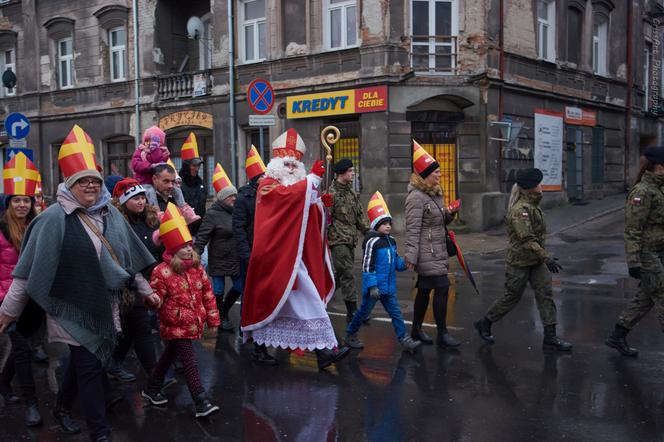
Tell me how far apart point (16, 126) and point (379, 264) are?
374 inches

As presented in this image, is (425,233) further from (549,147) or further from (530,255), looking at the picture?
(549,147)

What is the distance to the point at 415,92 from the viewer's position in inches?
701

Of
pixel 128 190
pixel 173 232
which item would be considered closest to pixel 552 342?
pixel 173 232

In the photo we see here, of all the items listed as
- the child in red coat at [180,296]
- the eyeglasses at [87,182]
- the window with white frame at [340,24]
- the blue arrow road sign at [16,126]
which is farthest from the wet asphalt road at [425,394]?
the window with white frame at [340,24]

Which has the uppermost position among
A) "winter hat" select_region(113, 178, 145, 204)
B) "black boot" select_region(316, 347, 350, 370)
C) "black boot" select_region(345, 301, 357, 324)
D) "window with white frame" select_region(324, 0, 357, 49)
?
"window with white frame" select_region(324, 0, 357, 49)

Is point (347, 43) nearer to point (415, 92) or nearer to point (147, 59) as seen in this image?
point (415, 92)

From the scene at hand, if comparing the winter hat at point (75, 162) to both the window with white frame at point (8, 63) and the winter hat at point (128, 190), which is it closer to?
the winter hat at point (128, 190)

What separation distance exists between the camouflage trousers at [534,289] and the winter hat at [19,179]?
4411 millimetres

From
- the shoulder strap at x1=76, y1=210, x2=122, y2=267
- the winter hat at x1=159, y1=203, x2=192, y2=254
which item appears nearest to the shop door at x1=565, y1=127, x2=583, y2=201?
the winter hat at x1=159, y1=203, x2=192, y2=254

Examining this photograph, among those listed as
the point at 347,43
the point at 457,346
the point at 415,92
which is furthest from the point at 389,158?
the point at 457,346

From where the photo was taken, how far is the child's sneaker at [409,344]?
657 centimetres

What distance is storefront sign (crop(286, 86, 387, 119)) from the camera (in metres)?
17.8

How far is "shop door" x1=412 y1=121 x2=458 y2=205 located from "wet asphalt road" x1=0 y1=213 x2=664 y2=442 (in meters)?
10.8

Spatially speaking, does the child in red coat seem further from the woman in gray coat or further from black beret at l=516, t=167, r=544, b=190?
black beret at l=516, t=167, r=544, b=190
